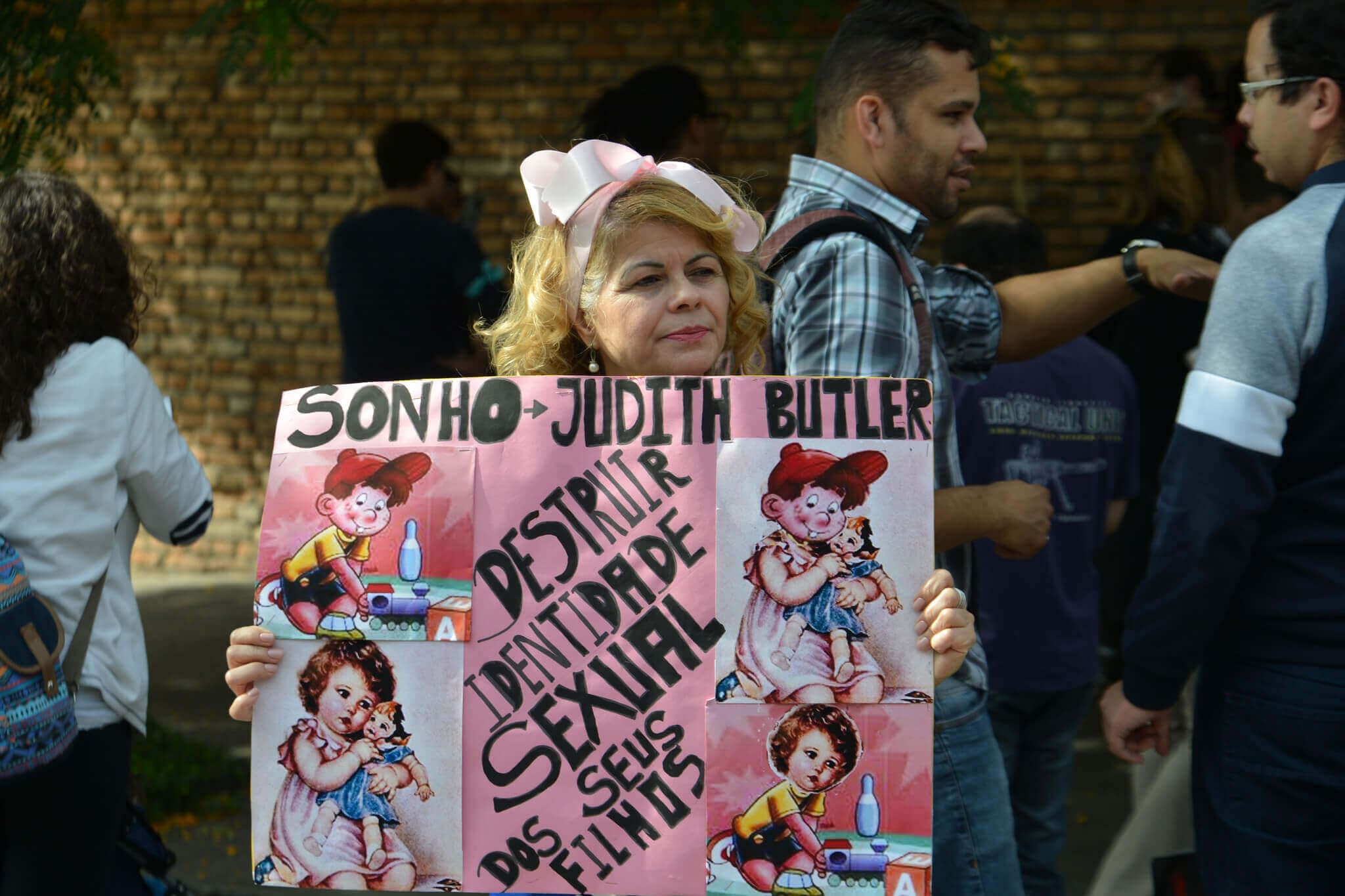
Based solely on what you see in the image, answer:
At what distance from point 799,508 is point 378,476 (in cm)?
54

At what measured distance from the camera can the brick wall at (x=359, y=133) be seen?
677 centimetres

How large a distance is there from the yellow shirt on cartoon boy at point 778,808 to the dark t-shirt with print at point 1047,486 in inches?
68.9

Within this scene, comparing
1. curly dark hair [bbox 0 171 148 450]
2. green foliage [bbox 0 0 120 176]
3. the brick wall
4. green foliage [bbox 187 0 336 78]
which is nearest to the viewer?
curly dark hair [bbox 0 171 148 450]

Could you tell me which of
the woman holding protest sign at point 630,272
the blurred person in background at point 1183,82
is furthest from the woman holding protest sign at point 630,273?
the blurred person in background at point 1183,82

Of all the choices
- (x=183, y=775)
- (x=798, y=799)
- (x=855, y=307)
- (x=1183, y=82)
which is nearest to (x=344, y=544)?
(x=798, y=799)

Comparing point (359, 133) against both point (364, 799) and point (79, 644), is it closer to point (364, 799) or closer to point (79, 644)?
point (79, 644)

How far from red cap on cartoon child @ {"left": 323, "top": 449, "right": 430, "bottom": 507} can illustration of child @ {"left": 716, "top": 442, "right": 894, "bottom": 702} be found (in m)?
0.44

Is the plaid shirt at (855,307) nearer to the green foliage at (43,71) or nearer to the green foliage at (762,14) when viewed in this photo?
the green foliage at (762,14)

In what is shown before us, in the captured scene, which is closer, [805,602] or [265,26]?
[805,602]

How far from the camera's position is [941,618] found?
180 centimetres

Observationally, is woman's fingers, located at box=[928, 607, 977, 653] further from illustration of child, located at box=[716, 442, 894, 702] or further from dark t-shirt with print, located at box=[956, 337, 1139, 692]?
dark t-shirt with print, located at box=[956, 337, 1139, 692]

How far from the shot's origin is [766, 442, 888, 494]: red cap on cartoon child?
183 centimetres

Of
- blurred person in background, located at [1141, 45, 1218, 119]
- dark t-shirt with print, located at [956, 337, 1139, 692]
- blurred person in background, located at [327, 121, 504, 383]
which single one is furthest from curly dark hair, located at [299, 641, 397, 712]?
blurred person in background, located at [1141, 45, 1218, 119]

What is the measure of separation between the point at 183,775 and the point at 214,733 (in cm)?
77
